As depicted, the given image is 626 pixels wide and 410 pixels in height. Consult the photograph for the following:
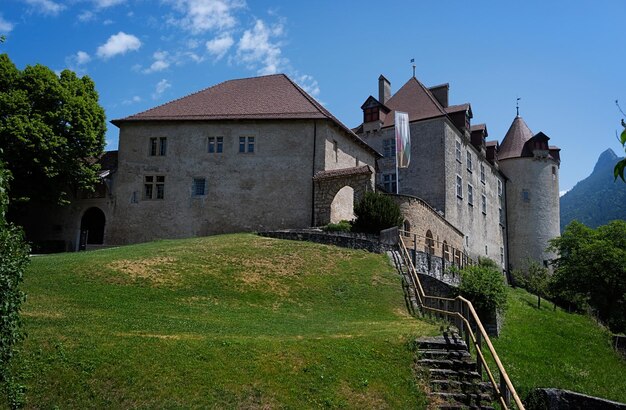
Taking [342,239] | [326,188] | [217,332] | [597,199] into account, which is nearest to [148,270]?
[217,332]

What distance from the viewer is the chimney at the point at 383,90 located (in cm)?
4956

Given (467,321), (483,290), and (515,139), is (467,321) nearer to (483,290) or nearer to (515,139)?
Answer: (483,290)

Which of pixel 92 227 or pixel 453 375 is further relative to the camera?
pixel 92 227

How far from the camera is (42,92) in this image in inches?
1363

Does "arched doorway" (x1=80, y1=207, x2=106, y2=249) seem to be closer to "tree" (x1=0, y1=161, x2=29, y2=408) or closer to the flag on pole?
the flag on pole

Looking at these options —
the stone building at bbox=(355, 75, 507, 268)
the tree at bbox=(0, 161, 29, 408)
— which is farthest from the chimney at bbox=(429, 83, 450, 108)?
the tree at bbox=(0, 161, 29, 408)

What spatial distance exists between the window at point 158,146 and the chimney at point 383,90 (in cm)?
1989

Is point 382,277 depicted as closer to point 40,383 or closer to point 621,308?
point 40,383

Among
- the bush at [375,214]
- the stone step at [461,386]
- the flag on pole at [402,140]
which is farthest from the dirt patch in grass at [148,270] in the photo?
the flag on pole at [402,140]

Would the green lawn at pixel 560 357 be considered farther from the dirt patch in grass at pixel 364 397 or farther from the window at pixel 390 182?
the window at pixel 390 182

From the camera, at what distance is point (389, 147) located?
148ft

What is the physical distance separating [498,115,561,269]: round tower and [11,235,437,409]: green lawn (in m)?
36.5

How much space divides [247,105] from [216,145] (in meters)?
3.37

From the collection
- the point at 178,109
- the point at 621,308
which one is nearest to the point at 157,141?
the point at 178,109
